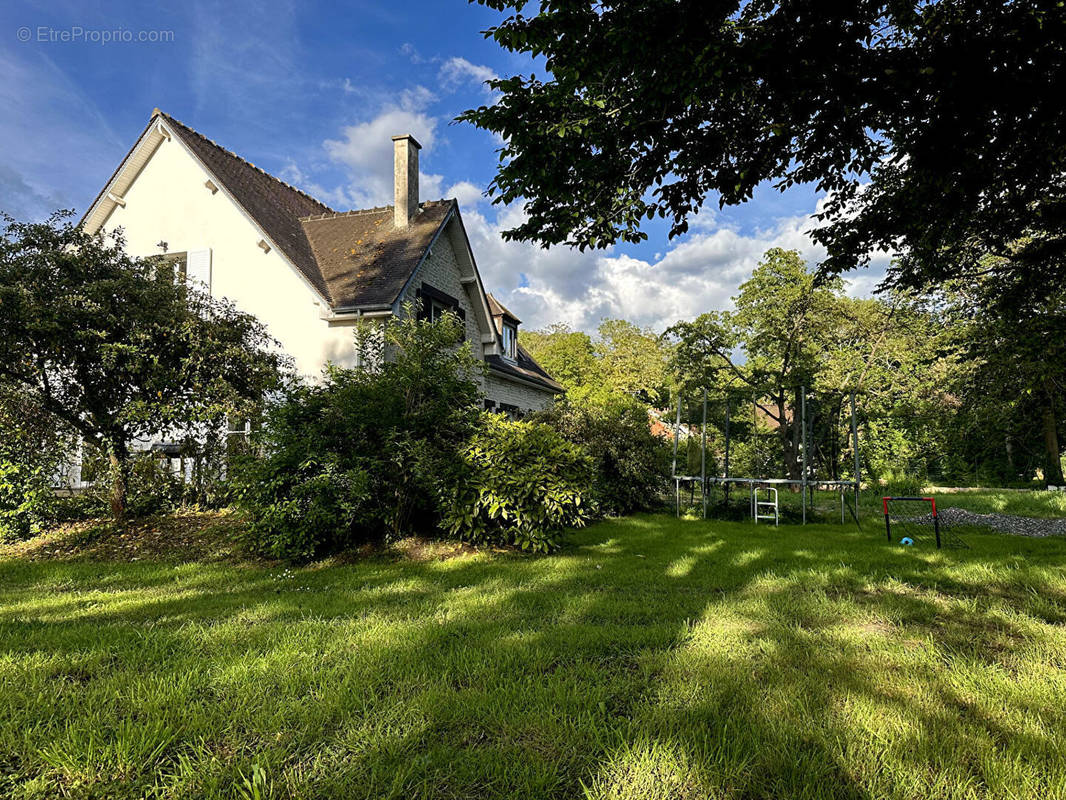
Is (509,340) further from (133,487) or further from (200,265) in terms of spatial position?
(133,487)

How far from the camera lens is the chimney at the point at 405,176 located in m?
15.3

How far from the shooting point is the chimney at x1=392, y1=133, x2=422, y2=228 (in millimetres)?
15336

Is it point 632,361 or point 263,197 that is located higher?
point 263,197

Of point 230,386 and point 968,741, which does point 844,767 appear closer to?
point 968,741

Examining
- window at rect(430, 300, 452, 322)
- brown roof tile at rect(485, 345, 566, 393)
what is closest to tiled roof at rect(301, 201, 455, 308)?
window at rect(430, 300, 452, 322)

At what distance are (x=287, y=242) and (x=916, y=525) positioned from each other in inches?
627

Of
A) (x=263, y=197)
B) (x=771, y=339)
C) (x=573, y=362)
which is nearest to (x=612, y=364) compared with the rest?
(x=573, y=362)

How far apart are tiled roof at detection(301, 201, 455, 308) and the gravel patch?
1319 centimetres

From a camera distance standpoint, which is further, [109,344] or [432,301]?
[432,301]

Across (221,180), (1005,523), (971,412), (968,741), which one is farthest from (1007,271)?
(221,180)

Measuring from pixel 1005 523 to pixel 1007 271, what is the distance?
5759 millimetres

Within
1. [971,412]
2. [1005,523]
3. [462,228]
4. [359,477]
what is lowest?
[1005,523]

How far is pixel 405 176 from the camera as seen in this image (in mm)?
15438

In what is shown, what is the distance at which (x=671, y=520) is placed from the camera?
1215 cm
